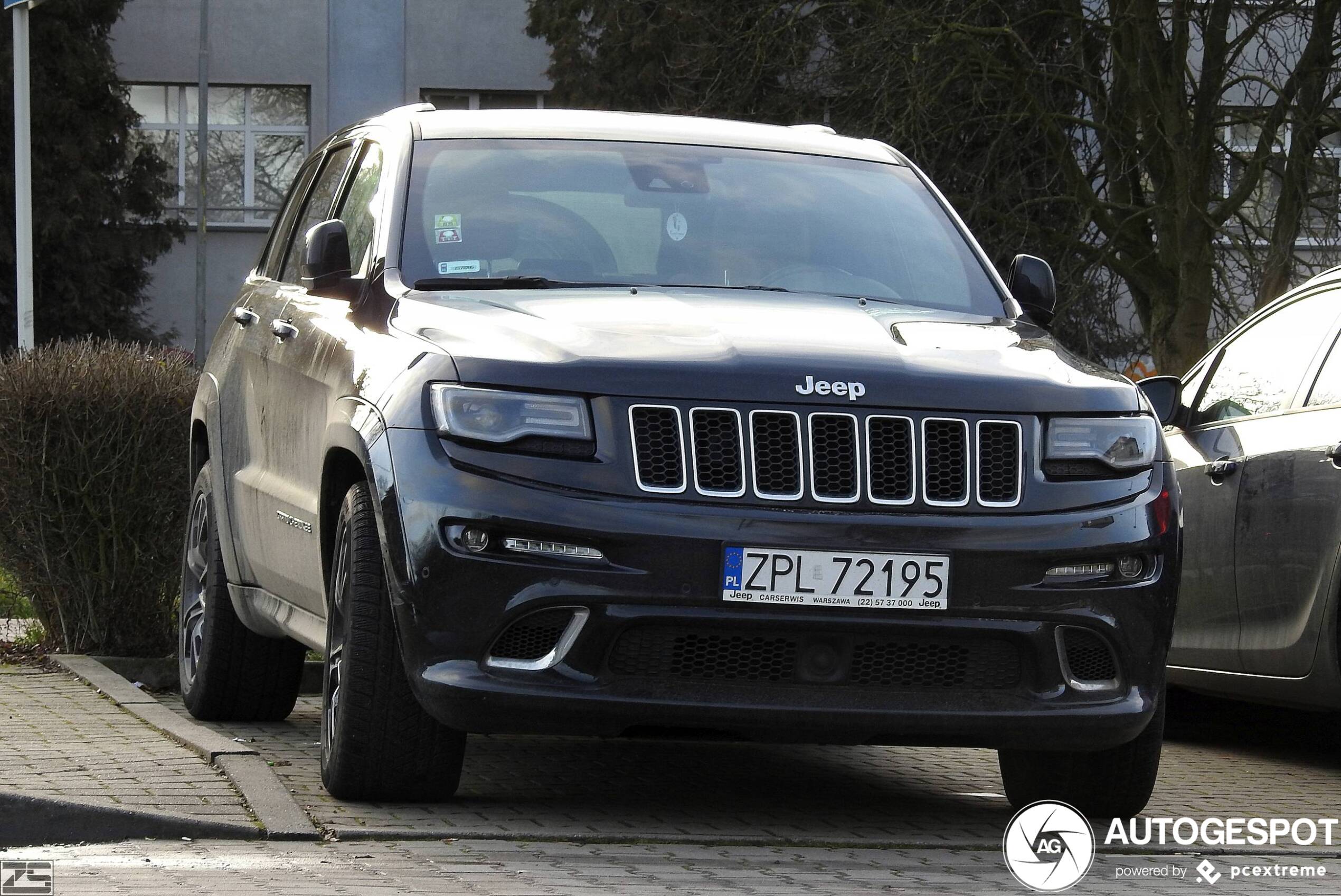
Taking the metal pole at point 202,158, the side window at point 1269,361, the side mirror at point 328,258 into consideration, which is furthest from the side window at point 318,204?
the metal pole at point 202,158

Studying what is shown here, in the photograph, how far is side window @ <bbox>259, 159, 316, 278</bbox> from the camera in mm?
7766

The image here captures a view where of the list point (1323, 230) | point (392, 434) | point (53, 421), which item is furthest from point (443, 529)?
point (1323, 230)

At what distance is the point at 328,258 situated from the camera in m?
6.10

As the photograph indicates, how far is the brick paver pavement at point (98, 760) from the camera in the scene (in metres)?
5.39

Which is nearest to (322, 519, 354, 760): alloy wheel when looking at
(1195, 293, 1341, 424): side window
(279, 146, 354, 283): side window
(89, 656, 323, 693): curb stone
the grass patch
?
(279, 146, 354, 283): side window

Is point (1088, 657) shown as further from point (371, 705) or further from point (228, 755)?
point (228, 755)

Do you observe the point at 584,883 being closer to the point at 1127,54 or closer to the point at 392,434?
the point at 392,434

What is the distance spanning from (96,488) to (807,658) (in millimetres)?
4436

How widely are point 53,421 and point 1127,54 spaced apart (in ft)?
45.3

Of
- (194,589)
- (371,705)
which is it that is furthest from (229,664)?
(371,705)

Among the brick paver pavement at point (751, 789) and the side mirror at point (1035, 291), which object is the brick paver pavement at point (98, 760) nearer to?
the brick paver pavement at point (751, 789)

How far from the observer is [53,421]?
8.49 meters

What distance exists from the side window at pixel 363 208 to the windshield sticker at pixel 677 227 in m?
0.84

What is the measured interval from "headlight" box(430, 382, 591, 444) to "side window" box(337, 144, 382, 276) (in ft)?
4.13
